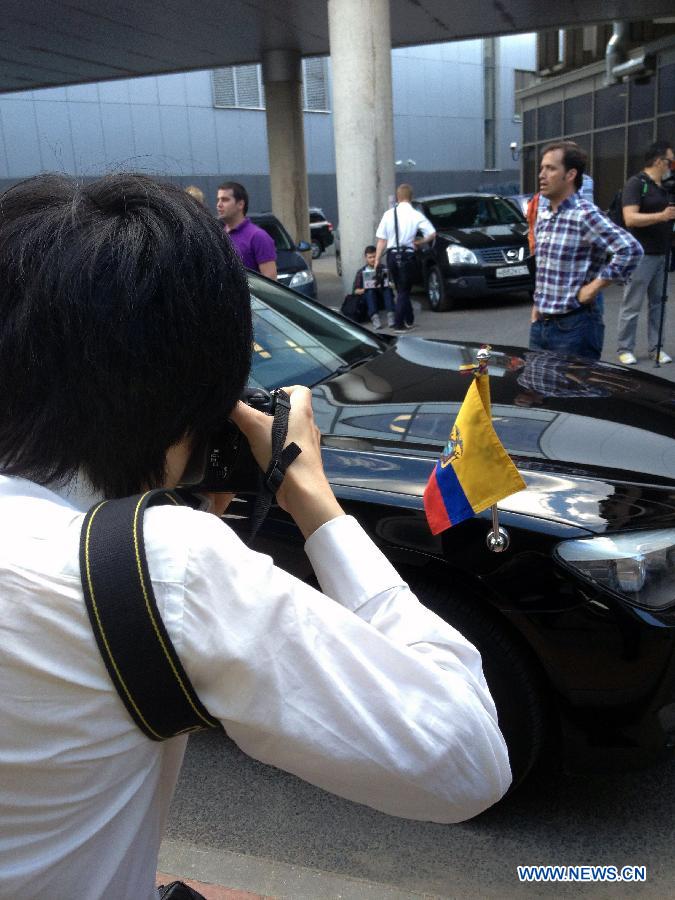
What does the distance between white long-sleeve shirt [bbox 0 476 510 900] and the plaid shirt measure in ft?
14.1

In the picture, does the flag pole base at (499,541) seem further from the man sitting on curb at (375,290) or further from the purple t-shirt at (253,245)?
the man sitting on curb at (375,290)

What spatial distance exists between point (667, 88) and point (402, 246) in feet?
35.6

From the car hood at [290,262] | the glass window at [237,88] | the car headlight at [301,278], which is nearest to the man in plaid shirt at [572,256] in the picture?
the car headlight at [301,278]

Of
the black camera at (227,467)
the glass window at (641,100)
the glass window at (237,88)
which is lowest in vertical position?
the black camera at (227,467)

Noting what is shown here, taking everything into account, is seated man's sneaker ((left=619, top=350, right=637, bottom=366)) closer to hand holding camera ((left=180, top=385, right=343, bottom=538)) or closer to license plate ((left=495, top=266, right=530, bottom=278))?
license plate ((left=495, top=266, right=530, bottom=278))

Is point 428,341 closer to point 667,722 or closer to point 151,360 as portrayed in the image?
point 667,722

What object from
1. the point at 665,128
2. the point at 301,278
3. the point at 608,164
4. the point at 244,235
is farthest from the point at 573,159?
the point at 608,164

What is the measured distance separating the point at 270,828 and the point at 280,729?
6.25ft

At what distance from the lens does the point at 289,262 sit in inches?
436

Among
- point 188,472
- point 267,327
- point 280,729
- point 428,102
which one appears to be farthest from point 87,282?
point 428,102

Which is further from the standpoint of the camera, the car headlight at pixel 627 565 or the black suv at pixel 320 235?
the black suv at pixel 320 235

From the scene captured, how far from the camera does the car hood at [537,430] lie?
2.28 m

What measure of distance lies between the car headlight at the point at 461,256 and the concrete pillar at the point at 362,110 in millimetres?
1322

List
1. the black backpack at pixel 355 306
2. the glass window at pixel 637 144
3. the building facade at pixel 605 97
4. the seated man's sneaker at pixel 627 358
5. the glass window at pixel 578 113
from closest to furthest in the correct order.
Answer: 1. the seated man's sneaker at pixel 627 358
2. the black backpack at pixel 355 306
3. the building facade at pixel 605 97
4. the glass window at pixel 637 144
5. the glass window at pixel 578 113
